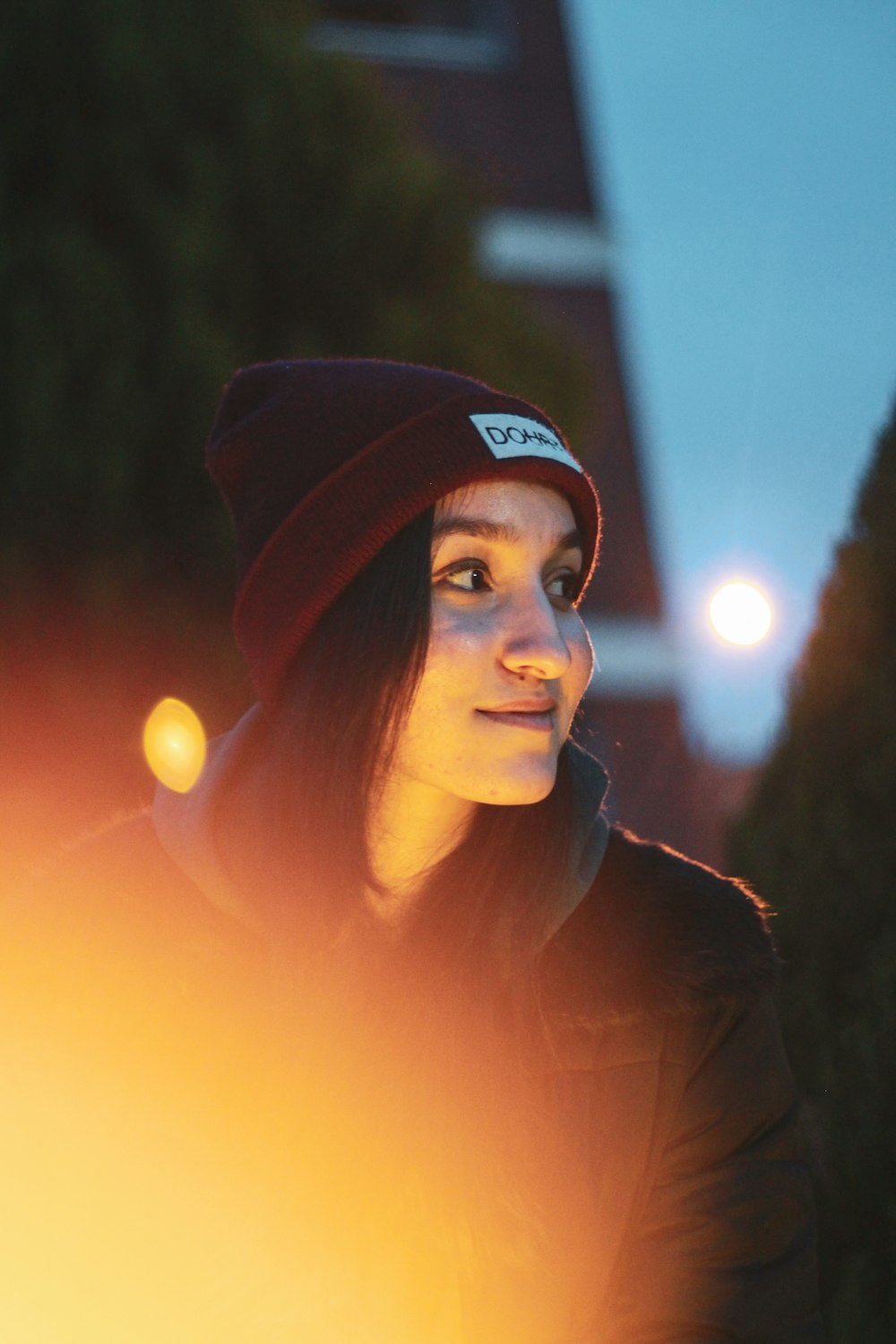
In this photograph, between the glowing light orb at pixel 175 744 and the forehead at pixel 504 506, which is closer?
the forehead at pixel 504 506

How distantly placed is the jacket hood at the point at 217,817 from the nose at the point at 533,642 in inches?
14.1

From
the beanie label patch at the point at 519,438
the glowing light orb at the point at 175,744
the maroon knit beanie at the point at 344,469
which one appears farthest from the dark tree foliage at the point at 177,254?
the beanie label patch at the point at 519,438

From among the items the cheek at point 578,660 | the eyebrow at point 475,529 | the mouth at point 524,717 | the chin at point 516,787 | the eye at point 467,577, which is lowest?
the chin at point 516,787

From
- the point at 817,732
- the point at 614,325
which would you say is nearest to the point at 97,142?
the point at 817,732

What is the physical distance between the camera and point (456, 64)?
559 inches

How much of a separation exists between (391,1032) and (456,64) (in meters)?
13.2

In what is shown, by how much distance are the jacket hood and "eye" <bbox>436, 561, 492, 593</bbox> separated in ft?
1.45

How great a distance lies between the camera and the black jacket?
2.42 meters

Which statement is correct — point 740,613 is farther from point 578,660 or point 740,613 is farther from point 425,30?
point 425,30

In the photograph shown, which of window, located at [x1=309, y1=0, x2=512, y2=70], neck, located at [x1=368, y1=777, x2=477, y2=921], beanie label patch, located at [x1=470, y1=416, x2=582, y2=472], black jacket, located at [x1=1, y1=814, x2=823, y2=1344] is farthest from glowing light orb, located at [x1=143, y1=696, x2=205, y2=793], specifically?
window, located at [x1=309, y1=0, x2=512, y2=70]

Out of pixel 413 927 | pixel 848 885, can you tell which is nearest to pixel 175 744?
pixel 413 927

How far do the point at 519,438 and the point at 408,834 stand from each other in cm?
71

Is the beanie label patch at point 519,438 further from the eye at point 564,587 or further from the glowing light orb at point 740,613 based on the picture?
the glowing light orb at point 740,613

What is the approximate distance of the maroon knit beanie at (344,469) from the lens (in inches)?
95.7
